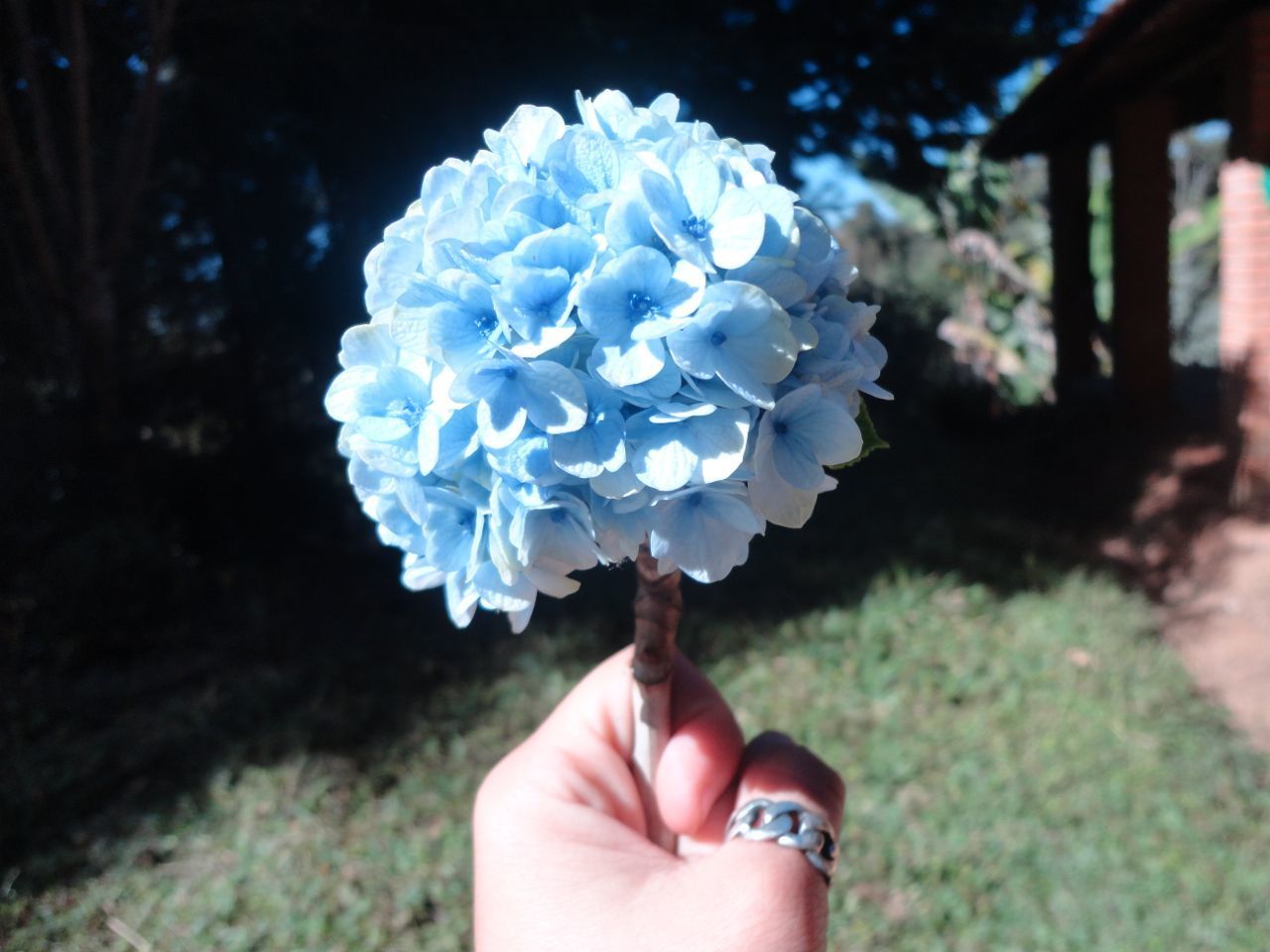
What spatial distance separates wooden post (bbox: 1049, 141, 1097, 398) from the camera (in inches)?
328

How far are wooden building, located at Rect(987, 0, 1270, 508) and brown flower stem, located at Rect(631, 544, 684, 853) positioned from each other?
5086 millimetres

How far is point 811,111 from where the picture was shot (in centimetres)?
549

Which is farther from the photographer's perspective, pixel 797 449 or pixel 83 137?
pixel 83 137

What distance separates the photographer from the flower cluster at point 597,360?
108 cm

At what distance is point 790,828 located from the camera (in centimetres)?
140

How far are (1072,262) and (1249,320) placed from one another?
320 cm

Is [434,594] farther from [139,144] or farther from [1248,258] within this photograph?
[1248,258]

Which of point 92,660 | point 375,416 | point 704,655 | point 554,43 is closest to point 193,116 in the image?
point 554,43

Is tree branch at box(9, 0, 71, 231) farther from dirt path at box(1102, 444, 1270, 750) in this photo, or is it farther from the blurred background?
dirt path at box(1102, 444, 1270, 750)

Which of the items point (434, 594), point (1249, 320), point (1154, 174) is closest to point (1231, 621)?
point (1249, 320)

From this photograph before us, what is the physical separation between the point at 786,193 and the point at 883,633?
3710 mm

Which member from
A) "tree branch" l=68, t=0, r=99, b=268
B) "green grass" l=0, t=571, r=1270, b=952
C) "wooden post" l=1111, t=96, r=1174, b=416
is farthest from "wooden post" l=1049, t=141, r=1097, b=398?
"tree branch" l=68, t=0, r=99, b=268

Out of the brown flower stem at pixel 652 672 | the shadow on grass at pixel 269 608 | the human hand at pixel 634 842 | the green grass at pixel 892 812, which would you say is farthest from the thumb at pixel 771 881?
the shadow on grass at pixel 269 608

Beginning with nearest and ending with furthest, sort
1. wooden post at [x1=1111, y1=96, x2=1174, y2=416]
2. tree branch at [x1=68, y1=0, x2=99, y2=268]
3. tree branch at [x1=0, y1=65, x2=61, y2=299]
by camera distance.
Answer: tree branch at [x1=68, y1=0, x2=99, y2=268] → tree branch at [x1=0, y1=65, x2=61, y2=299] → wooden post at [x1=1111, y1=96, x2=1174, y2=416]
